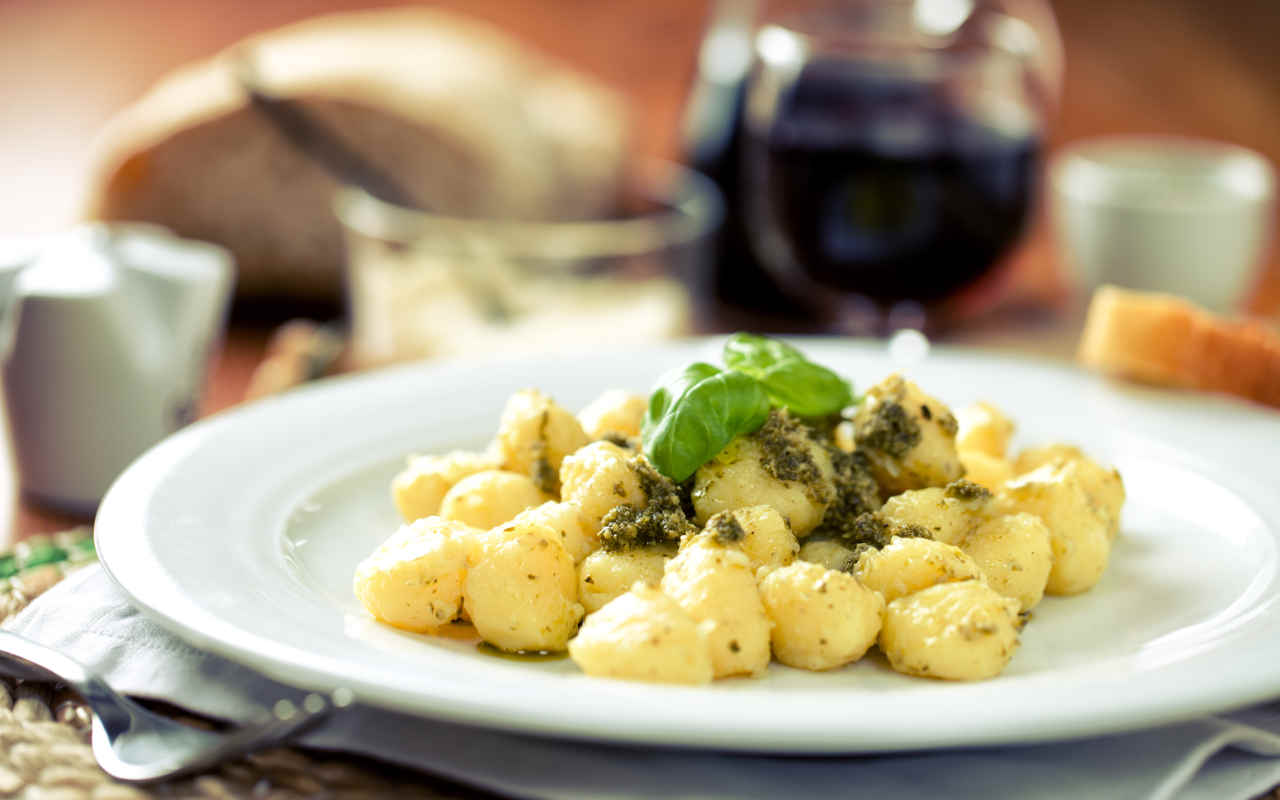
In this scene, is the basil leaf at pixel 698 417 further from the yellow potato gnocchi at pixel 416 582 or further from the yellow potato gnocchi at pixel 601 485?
the yellow potato gnocchi at pixel 416 582

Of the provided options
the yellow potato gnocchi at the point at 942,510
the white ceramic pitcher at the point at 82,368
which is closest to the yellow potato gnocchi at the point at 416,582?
the yellow potato gnocchi at the point at 942,510

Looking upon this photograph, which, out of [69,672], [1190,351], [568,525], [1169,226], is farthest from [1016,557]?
[1169,226]

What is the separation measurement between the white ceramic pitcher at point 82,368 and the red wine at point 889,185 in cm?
125

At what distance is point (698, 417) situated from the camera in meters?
1.46

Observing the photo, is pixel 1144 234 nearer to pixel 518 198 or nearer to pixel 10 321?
pixel 518 198

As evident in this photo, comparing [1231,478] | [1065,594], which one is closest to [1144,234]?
[1231,478]

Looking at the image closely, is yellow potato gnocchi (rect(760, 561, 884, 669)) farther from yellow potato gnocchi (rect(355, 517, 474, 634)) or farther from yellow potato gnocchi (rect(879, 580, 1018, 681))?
yellow potato gnocchi (rect(355, 517, 474, 634))

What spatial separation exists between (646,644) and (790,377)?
46cm

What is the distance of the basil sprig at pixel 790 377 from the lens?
1.58 m

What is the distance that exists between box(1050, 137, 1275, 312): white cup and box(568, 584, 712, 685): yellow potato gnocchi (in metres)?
1.94

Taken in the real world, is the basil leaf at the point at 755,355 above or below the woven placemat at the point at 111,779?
above

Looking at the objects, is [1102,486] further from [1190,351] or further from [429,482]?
[429,482]

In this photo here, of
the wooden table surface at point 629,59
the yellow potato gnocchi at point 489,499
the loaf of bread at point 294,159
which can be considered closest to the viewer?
the yellow potato gnocchi at point 489,499

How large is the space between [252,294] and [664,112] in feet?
5.79
